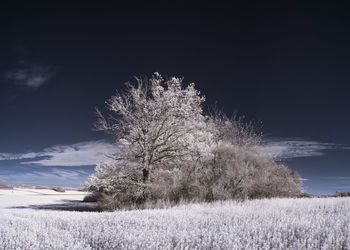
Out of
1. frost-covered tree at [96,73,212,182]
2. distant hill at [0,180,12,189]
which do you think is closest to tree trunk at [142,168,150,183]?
frost-covered tree at [96,73,212,182]

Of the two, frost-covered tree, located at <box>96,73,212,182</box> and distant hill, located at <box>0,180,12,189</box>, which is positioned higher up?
frost-covered tree, located at <box>96,73,212,182</box>

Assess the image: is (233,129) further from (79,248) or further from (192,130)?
(79,248)

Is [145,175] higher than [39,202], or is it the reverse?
[145,175]

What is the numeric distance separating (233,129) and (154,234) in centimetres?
2397

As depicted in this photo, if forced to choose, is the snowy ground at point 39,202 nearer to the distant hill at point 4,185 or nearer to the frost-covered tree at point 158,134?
the frost-covered tree at point 158,134

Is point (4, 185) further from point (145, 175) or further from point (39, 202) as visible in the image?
point (145, 175)

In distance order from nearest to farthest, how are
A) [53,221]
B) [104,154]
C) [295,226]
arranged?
[295,226], [53,221], [104,154]

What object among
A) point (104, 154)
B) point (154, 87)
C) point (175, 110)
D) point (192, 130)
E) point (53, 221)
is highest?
point (154, 87)

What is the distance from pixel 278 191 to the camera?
58.5ft

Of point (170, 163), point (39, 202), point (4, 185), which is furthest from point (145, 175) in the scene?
point (4, 185)

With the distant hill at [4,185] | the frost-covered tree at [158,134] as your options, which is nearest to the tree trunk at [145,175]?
the frost-covered tree at [158,134]

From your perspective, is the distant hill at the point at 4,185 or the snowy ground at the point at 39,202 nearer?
the snowy ground at the point at 39,202

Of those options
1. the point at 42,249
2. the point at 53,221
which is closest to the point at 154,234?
the point at 42,249

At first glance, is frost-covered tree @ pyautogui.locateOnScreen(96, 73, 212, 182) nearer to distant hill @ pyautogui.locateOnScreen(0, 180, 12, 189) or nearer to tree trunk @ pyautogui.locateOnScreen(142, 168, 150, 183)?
tree trunk @ pyautogui.locateOnScreen(142, 168, 150, 183)
